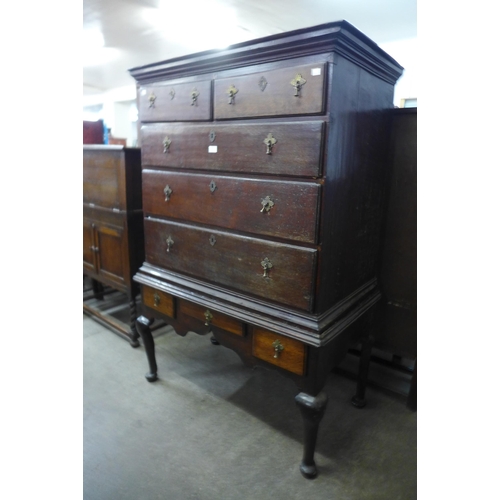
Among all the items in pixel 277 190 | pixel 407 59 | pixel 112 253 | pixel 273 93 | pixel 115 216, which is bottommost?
pixel 112 253

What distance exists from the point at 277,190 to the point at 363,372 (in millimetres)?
1122

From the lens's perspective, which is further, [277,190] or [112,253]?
[112,253]

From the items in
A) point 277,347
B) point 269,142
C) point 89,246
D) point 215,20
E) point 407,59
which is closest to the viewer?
point 269,142

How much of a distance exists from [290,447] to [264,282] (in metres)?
0.79

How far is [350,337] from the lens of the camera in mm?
1646

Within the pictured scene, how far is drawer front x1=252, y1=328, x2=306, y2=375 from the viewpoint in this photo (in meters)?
1.40

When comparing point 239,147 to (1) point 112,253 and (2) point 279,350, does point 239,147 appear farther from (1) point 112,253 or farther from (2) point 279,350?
(1) point 112,253

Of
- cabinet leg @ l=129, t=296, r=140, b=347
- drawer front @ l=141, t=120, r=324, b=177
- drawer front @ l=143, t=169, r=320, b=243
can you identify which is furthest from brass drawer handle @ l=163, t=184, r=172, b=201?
cabinet leg @ l=129, t=296, r=140, b=347

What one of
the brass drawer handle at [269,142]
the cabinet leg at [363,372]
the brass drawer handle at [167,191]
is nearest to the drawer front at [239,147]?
the brass drawer handle at [269,142]

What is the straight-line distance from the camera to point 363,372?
1.92m

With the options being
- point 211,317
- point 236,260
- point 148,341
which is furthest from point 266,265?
point 148,341

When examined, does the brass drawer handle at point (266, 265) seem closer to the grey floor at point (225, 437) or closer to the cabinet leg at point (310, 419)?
the cabinet leg at point (310, 419)

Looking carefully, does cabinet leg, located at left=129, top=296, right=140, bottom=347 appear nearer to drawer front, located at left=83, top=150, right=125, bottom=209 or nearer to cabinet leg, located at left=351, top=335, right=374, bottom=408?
drawer front, located at left=83, top=150, right=125, bottom=209
